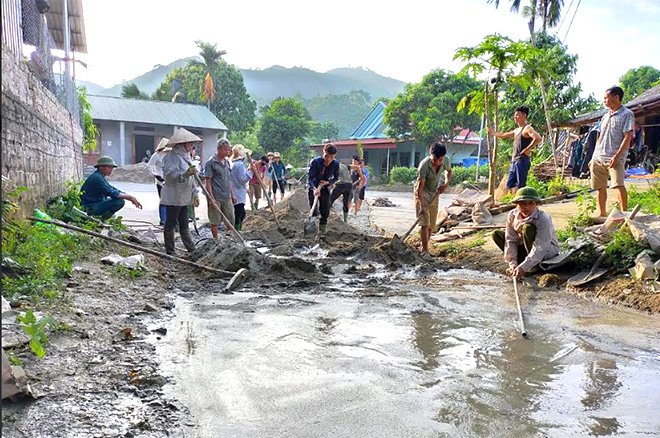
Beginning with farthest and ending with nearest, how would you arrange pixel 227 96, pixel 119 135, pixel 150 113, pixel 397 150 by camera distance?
pixel 227 96, pixel 397 150, pixel 150 113, pixel 119 135

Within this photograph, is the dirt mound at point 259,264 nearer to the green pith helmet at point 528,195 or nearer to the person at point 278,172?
the green pith helmet at point 528,195

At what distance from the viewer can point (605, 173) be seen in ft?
21.0

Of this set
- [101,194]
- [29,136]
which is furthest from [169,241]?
[29,136]

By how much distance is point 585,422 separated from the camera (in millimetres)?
2551

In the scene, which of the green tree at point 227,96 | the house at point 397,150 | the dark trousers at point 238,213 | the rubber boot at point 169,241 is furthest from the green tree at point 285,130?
the rubber boot at point 169,241

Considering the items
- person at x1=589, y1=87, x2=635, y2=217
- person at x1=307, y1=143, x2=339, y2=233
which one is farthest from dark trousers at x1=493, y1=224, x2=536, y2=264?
person at x1=307, y1=143, x2=339, y2=233

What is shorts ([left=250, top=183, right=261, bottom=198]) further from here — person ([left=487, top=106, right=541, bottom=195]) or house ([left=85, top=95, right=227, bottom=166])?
house ([left=85, top=95, right=227, bottom=166])

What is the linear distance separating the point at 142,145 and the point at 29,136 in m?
27.1

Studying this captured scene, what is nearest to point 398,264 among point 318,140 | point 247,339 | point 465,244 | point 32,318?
point 465,244

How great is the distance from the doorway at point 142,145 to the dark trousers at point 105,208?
25600 mm

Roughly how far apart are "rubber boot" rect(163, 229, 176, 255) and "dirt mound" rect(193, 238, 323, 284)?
21.2 inches

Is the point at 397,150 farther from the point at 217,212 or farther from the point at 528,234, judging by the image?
the point at 528,234

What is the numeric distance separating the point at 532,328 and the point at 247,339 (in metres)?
2.28

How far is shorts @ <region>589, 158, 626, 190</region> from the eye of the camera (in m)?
6.09
